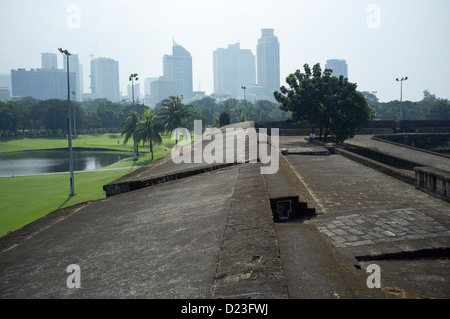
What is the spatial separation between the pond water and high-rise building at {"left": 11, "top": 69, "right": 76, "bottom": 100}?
148m

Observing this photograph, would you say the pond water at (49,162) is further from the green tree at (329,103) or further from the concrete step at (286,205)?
the concrete step at (286,205)

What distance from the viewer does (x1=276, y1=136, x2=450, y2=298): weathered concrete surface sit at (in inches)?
104

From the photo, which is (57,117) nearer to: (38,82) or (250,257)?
(250,257)

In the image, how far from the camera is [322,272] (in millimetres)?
2410

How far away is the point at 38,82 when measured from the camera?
182 metres

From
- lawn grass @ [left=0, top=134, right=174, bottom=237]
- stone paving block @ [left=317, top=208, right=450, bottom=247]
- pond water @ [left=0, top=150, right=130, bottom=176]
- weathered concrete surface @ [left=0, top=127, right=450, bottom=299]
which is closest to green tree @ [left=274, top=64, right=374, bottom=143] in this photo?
lawn grass @ [left=0, top=134, right=174, bottom=237]

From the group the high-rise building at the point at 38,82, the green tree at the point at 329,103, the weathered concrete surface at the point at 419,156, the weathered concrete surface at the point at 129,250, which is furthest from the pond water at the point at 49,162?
the high-rise building at the point at 38,82

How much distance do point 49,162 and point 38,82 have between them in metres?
169

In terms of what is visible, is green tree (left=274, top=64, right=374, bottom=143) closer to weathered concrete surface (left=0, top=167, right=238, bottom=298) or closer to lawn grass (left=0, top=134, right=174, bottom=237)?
lawn grass (left=0, top=134, right=174, bottom=237)

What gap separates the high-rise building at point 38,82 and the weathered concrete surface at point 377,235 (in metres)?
192

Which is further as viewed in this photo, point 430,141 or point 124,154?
point 124,154

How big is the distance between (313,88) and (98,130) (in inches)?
2661
